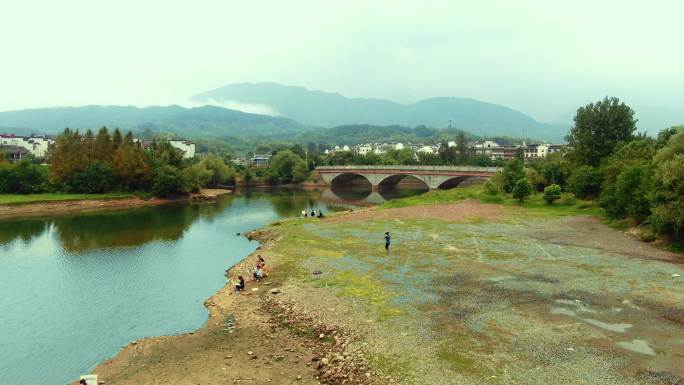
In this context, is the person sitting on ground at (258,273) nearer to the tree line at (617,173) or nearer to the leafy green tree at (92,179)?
the tree line at (617,173)

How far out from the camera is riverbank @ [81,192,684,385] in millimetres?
18641

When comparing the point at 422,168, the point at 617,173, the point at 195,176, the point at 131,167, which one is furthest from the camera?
the point at 422,168

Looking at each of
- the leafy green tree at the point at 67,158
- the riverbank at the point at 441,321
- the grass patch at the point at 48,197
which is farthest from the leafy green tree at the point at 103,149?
the riverbank at the point at 441,321

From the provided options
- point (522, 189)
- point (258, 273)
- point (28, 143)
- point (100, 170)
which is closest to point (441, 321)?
point (258, 273)

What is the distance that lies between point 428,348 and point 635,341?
9.18 m

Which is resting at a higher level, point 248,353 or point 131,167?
point 131,167

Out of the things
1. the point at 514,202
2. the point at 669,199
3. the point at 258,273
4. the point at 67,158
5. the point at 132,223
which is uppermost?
the point at 67,158

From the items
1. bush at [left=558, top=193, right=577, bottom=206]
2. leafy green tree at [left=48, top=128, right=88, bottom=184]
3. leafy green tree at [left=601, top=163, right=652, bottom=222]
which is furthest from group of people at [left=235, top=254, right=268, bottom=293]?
leafy green tree at [left=48, top=128, right=88, bottom=184]

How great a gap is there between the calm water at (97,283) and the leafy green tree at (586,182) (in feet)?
149

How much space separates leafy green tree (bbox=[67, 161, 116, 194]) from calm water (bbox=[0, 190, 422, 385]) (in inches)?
731

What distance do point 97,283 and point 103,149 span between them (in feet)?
227

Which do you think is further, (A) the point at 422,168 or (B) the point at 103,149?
(A) the point at 422,168

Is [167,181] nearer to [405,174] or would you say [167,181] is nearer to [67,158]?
[67,158]

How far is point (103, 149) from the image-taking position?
95375 millimetres
